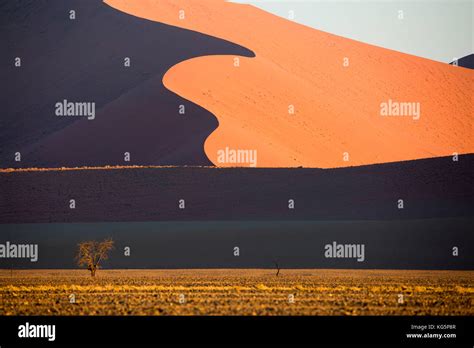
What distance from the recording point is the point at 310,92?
8356cm

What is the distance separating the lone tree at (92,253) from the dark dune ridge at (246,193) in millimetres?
8153

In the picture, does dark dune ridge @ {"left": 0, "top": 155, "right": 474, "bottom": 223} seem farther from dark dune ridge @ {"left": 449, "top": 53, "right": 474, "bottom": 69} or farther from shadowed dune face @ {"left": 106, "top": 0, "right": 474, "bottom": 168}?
dark dune ridge @ {"left": 449, "top": 53, "right": 474, "bottom": 69}

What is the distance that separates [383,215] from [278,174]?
8033mm

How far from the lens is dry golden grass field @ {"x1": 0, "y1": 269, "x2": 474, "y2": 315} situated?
73.4ft

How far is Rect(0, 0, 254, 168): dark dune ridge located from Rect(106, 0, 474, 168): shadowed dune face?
7.10ft

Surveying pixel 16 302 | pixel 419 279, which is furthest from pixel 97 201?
pixel 16 302

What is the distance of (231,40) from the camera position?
9006 cm

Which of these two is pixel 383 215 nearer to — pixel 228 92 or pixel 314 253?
pixel 314 253

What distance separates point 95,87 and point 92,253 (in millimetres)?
48050

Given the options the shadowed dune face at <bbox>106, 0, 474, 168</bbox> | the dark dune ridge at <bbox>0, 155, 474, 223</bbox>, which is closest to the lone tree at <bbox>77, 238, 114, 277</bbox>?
the dark dune ridge at <bbox>0, 155, 474, 223</bbox>
